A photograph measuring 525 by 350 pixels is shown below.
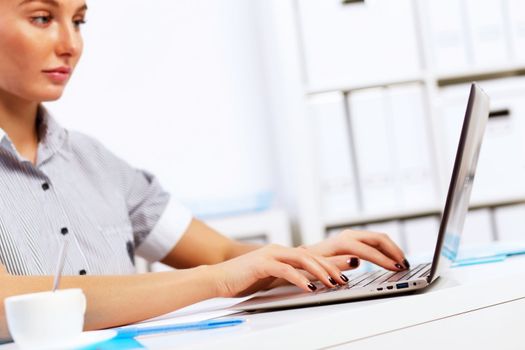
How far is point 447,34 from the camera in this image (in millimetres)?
Result: 2609

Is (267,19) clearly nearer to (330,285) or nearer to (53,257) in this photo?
(53,257)

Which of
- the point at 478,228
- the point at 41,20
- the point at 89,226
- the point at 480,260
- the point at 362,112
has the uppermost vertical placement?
the point at 41,20

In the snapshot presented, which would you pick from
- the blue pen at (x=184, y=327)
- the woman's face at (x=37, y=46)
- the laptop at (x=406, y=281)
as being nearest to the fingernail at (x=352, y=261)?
the laptop at (x=406, y=281)

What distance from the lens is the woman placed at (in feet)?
3.38

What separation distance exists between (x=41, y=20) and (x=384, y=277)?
2.65 ft

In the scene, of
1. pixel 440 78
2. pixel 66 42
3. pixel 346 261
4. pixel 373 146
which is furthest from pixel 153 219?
pixel 440 78

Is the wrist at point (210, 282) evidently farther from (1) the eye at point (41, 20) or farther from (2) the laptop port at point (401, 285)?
(1) the eye at point (41, 20)

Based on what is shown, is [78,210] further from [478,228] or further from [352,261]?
[478,228]

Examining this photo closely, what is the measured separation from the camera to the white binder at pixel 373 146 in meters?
2.53

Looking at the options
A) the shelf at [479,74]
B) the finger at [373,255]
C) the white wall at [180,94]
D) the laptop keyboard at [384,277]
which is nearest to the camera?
the laptop keyboard at [384,277]

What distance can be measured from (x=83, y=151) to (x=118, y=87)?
1142 mm

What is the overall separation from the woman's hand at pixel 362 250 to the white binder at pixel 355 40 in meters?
1.35

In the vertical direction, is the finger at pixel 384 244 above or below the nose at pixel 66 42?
below

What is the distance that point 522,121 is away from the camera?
8.56 ft
